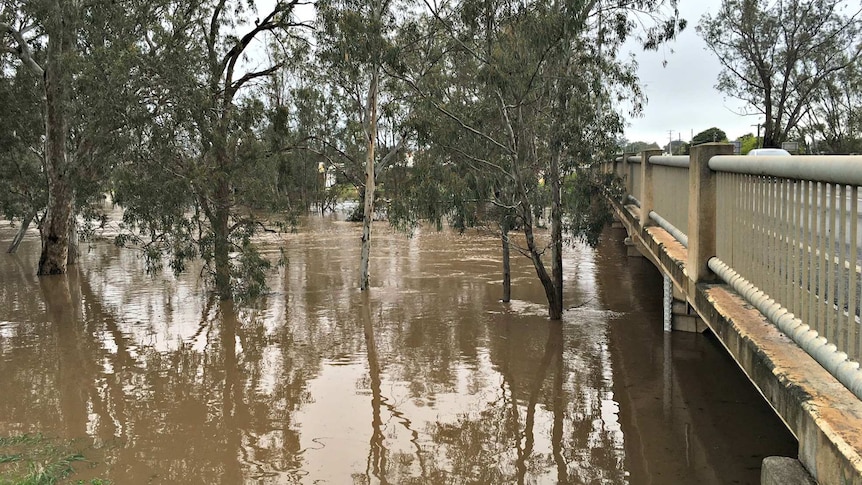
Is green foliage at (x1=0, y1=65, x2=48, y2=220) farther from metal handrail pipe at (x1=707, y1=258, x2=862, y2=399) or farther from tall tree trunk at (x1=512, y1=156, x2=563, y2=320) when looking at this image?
metal handrail pipe at (x1=707, y1=258, x2=862, y2=399)

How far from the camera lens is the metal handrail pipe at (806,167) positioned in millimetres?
3213

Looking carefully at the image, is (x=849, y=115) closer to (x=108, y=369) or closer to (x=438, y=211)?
(x=438, y=211)

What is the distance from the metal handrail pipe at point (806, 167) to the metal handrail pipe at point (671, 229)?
9.63 ft

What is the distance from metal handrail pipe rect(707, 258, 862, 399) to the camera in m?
3.30

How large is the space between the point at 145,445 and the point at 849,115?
4174cm

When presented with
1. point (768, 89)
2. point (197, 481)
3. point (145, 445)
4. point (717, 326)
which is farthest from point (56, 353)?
point (768, 89)

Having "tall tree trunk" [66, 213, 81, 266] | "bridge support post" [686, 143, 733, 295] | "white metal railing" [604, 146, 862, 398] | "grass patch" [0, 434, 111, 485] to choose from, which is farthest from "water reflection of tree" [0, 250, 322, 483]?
A: "tall tree trunk" [66, 213, 81, 266]

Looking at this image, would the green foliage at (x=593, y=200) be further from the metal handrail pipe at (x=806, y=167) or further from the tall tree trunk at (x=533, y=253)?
the metal handrail pipe at (x=806, y=167)

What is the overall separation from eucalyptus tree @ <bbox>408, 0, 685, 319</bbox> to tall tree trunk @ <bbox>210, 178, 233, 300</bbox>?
5001mm

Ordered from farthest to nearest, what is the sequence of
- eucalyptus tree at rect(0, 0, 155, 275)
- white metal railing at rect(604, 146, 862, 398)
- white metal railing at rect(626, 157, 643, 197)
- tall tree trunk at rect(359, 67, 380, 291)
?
tall tree trunk at rect(359, 67, 380, 291), eucalyptus tree at rect(0, 0, 155, 275), white metal railing at rect(626, 157, 643, 197), white metal railing at rect(604, 146, 862, 398)

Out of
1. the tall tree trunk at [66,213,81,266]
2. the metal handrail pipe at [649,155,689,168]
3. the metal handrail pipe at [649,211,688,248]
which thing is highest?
the metal handrail pipe at [649,155,689,168]

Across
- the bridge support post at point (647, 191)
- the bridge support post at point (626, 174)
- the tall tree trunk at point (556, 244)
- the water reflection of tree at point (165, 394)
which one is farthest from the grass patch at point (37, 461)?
the bridge support post at point (626, 174)

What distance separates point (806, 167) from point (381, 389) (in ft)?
23.1

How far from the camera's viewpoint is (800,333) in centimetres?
400
